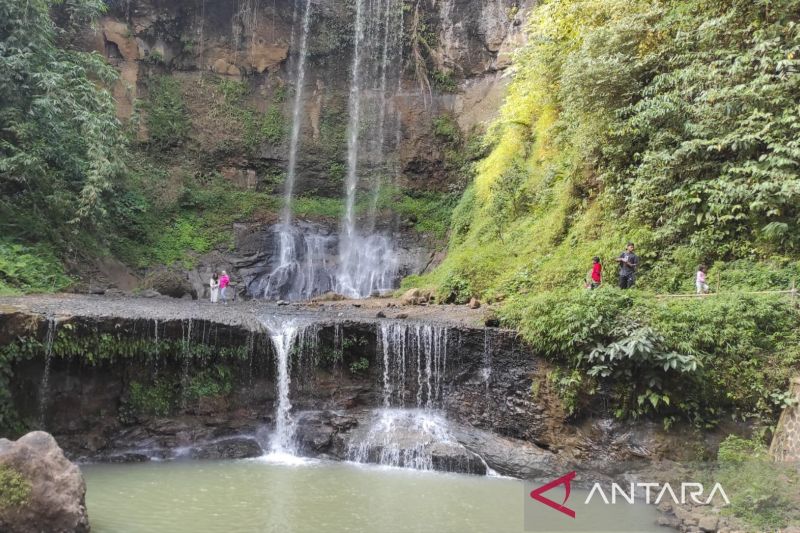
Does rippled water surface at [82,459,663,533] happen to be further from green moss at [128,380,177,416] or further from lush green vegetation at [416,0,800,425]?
lush green vegetation at [416,0,800,425]

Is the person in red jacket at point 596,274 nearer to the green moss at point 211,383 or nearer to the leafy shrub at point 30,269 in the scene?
the green moss at point 211,383

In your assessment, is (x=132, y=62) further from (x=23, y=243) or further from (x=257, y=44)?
(x=23, y=243)

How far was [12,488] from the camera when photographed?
620cm

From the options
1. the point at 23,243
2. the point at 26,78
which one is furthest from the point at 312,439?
the point at 26,78

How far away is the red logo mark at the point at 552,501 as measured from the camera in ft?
27.9

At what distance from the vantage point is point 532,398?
37.6 feet

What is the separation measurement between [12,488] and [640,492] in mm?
8497

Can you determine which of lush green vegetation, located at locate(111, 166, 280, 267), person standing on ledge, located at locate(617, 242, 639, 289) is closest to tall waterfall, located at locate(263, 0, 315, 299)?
lush green vegetation, located at locate(111, 166, 280, 267)

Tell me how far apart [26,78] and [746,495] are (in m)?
19.7

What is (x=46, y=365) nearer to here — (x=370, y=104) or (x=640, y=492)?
(x=640, y=492)

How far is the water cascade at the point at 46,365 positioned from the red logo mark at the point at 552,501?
8.82 metres

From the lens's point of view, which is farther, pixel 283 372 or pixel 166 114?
pixel 166 114

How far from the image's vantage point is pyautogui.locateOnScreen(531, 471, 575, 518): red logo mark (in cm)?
851

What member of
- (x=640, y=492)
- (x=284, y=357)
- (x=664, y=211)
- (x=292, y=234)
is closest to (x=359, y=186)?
(x=292, y=234)
